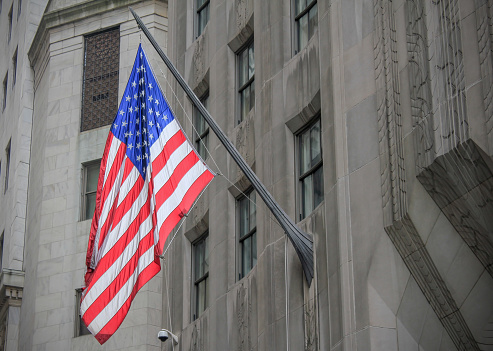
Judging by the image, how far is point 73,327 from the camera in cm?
3597

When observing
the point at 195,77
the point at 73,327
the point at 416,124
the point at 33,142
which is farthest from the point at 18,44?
the point at 416,124

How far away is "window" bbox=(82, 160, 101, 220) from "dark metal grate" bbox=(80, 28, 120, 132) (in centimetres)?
152

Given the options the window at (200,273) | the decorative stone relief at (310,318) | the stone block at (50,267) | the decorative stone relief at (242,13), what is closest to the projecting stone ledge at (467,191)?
the decorative stone relief at (310,318)

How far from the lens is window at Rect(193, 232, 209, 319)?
2734 centimetres

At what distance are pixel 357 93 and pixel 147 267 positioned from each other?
16.9 ft

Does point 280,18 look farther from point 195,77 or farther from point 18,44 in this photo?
point 18,44

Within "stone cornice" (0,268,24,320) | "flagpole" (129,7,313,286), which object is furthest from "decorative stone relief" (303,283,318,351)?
"stone cornice" (0,268,24,320)

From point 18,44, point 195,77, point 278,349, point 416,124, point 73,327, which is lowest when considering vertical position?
point 278,349

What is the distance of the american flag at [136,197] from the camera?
65.2ft

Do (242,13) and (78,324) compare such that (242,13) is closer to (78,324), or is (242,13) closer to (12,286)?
(78,324)

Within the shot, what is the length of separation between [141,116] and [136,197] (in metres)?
1.81

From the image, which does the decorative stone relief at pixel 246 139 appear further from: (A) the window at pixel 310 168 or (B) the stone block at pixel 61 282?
(B) the stone block at pixel 61 282

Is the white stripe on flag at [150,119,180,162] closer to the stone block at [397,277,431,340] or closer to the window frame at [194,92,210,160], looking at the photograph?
the stone block at [397,277,431,340]

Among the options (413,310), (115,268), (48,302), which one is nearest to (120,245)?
(115,268)
